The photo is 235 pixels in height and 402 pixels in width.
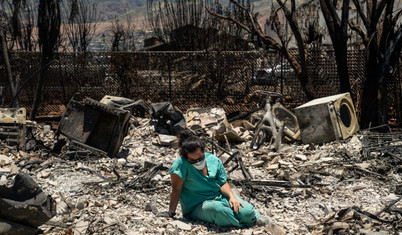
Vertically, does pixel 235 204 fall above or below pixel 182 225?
above

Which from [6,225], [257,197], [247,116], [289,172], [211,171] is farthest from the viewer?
[247,116]

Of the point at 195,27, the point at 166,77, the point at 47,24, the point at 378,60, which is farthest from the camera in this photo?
the point at 195,27

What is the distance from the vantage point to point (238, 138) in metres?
10.2

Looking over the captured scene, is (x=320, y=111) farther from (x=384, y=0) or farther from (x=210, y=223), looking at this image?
(x=210, y=223)

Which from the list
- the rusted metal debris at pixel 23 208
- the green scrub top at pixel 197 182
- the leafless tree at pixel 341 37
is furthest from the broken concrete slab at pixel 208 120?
the rusted metal debris at pixel 23 208

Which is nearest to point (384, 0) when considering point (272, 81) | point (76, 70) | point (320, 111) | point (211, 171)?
point (320, 111)

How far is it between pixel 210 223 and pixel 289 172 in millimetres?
2887

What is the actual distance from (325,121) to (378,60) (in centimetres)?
213

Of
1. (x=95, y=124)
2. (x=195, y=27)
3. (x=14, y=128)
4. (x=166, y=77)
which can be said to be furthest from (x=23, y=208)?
(x=195, y=27)

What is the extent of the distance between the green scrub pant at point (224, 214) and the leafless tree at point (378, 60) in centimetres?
600

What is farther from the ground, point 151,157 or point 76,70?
point 76,70

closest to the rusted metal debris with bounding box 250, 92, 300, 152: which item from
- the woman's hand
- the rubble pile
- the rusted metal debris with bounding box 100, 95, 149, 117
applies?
the rubble pile

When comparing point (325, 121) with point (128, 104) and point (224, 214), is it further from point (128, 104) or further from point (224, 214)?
point (224, 214)

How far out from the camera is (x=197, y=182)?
5.44 meters
